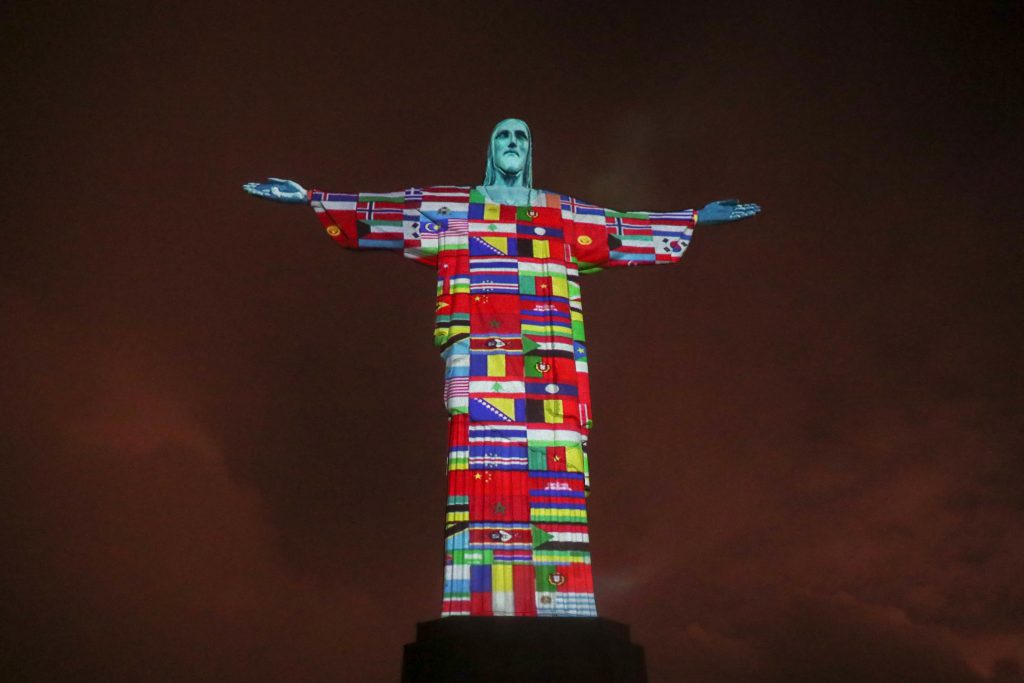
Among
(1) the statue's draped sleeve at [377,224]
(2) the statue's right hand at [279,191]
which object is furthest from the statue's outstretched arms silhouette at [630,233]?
(2) the statue's right hand at [279,191]

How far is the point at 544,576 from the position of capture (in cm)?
468

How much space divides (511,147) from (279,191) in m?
1.75

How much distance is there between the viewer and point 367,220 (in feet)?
18.9

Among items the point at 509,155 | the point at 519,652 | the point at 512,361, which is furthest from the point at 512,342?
the point at 519,652

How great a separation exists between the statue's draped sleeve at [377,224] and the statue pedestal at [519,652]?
266 centimetres

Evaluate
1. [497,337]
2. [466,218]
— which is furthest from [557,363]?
[466,218]

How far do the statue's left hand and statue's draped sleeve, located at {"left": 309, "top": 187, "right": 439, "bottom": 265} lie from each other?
2094 millimetres

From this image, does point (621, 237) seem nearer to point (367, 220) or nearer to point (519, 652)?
point (367, 220)

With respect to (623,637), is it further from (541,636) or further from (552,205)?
(552,205)

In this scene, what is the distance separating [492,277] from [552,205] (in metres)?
0.84

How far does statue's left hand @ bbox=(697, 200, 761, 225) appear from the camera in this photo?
244 inches

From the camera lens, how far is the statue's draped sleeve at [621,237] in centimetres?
600

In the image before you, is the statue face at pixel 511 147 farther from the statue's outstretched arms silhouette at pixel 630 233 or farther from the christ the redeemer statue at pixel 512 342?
the statue's outstretched arms silhouette at pixel 630 233

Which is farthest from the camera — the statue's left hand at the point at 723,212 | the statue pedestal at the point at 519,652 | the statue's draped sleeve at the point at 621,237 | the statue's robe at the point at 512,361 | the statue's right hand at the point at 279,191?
the statue's left hand at the point at 723,212
